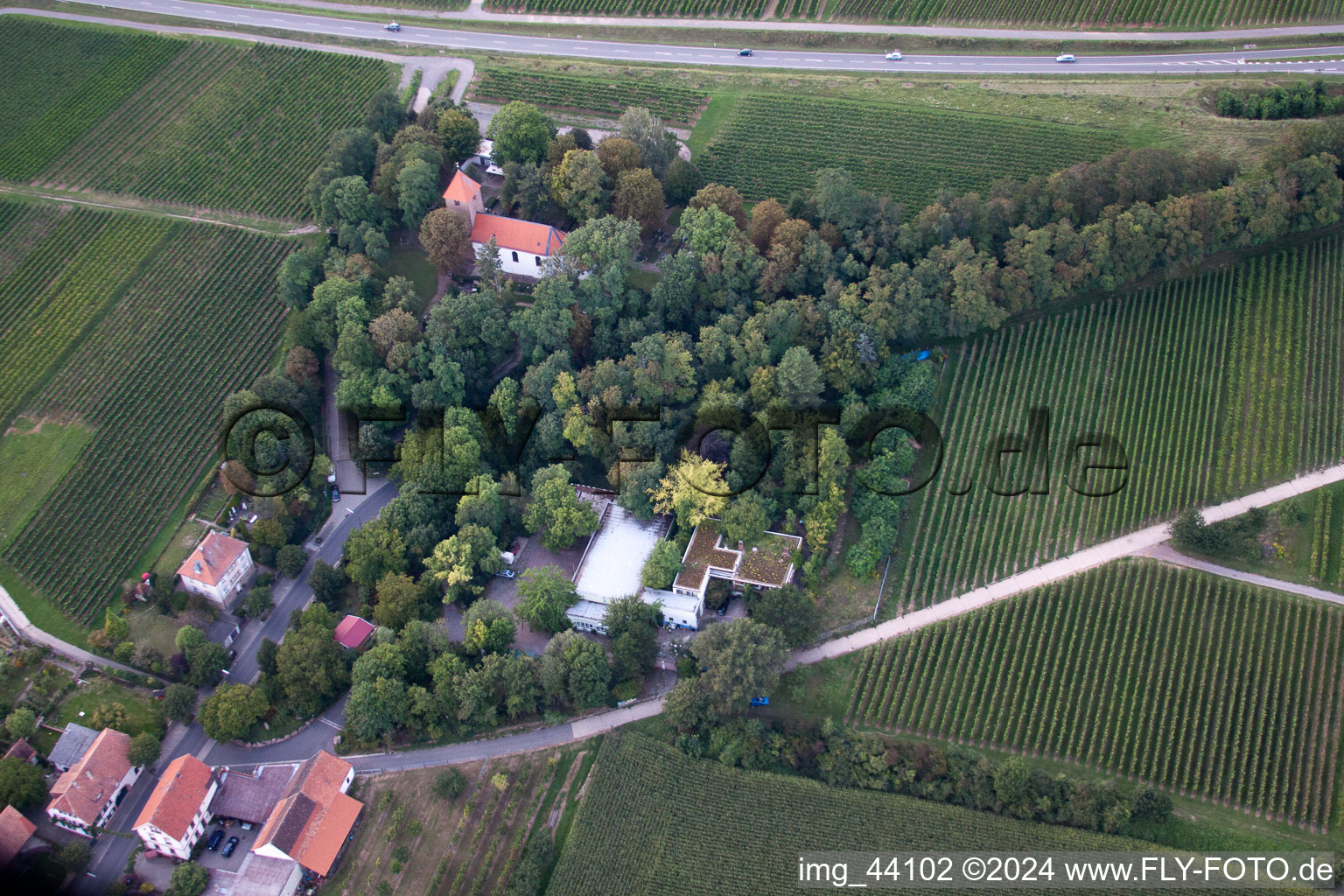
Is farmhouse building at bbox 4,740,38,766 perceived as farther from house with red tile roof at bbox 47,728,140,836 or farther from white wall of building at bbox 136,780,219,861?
white wall of building at bbox 136,780,219,861

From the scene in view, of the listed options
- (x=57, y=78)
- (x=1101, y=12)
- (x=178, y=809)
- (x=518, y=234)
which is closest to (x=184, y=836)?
(x=178, y=809)

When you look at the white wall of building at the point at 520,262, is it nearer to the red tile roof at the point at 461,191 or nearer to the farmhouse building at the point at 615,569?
the red tile roof at the point at 461,191

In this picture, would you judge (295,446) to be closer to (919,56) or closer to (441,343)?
(441,343)

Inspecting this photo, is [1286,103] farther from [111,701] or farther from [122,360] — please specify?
[111,701]

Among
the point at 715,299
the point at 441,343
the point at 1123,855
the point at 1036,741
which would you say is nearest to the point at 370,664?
the point at 441,343

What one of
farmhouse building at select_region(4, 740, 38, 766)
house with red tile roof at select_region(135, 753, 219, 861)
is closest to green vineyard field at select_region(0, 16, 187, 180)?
farmhouse building at select_region(4, 740, 38, 766)
